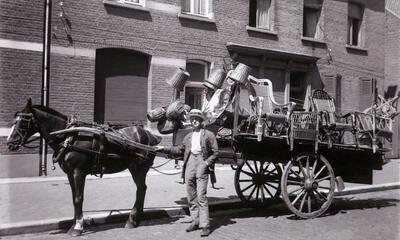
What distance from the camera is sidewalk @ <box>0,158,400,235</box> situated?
739 centimetres

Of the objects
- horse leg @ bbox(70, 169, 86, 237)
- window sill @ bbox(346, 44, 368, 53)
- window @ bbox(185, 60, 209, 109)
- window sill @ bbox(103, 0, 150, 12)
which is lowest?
horse leg @ bbox(70, 169, 86, 237)

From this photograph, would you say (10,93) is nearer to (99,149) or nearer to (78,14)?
(78,14)

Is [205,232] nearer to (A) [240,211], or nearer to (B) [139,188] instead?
(B) [139,188]

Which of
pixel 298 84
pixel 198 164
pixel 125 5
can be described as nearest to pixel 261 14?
pixel 298 84

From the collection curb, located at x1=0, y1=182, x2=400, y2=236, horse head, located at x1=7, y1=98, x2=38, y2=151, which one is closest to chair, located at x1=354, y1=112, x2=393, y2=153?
curb, located at x1=0, y1=182, x2=400, y2=236

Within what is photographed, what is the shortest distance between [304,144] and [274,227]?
164 cm

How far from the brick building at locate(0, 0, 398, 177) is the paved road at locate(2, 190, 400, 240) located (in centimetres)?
594

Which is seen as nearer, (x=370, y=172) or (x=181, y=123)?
(x=181, y=123)

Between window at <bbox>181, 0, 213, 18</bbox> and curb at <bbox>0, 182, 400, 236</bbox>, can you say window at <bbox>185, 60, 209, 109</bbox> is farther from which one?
curb at <bbox>0, 182, 400, 236</bbox>

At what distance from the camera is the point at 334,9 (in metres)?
19.0

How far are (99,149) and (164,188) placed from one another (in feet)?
13.6

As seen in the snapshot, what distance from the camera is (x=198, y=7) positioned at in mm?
15141

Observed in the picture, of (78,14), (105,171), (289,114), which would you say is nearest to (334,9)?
(78,14)

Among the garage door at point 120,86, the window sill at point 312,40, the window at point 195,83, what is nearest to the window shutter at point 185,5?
the window at point 195,83
